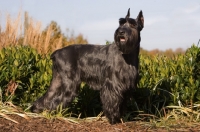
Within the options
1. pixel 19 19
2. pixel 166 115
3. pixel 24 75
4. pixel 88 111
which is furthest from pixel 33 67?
pixel 19 19

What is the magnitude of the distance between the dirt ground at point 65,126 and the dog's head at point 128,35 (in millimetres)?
1359

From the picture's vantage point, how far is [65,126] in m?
7.38

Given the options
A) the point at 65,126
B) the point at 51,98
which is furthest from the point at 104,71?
the point at 51,98

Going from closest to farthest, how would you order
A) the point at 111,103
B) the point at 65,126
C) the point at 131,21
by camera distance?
the point at 131,21
the point at 65,126
the point at 111,103

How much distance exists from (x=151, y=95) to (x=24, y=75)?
9.00 ft

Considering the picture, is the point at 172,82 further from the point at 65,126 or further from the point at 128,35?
the point at 65,126

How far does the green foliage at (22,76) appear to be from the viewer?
880cm

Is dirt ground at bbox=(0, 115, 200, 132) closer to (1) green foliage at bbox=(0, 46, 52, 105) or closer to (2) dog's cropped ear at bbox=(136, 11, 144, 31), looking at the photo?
(1) green foliage at bbox=(0, 46, 52, 105)

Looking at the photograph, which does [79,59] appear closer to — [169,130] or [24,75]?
[24,75]

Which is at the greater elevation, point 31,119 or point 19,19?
point 19,19

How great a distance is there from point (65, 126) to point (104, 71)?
48.7 inches

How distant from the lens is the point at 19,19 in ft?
46.8

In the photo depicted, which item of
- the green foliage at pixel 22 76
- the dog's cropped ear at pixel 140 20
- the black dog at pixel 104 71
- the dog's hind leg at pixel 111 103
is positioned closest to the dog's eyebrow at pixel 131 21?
the black dog at pixel 104 71

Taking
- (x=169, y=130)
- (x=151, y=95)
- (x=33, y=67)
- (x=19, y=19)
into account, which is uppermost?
(x=19, y=19)
